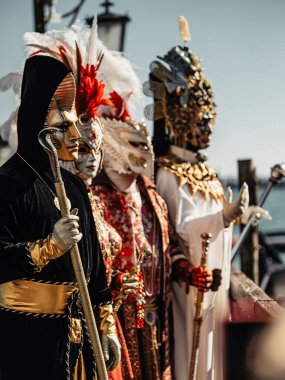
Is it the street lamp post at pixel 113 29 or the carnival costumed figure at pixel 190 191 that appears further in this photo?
the street lamp post at pixel 113 29

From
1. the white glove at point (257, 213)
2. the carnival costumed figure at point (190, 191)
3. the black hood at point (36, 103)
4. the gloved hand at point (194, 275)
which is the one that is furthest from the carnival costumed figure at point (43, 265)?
the white glove at point (257, 213)

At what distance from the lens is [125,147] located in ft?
14.8

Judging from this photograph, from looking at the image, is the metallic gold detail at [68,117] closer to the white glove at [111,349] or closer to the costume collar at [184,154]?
the white glove at [111,349]

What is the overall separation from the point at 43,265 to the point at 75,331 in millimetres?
403

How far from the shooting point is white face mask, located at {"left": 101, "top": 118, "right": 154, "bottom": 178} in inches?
177

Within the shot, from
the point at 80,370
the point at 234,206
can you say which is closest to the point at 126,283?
the point at 80,370

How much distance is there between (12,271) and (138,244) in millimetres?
1772

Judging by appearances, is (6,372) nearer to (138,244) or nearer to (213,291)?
(138,244)

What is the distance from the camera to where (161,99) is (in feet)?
17.7

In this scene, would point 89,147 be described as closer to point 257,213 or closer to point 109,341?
point 109,341

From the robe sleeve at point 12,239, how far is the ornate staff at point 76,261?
170 mm

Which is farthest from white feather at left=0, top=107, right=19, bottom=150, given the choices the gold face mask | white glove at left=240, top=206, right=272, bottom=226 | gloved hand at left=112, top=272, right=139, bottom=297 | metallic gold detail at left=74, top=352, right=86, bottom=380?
white glove at left=240, top=206, right=272, bottom=226

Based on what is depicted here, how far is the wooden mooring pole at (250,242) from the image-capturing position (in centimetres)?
860

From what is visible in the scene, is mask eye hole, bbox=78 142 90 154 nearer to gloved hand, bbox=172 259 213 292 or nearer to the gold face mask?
the gold face mask
